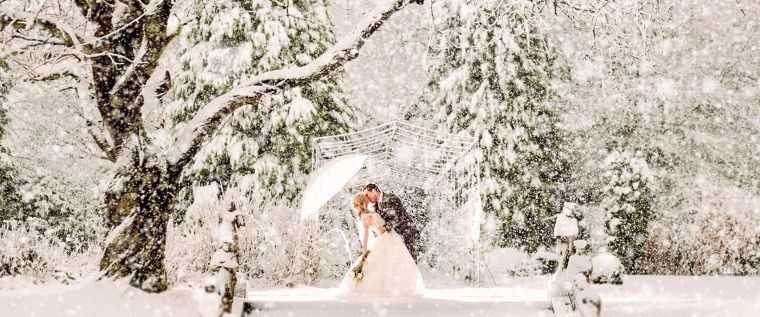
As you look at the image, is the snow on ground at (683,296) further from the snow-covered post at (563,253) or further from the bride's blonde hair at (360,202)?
the bride's blonde hair at (360,202)

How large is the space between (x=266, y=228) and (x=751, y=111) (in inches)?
600

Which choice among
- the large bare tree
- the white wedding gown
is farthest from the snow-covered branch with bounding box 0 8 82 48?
the white wedding gown

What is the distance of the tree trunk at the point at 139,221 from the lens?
11391 mm

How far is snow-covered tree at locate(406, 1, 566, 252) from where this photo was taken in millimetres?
24969

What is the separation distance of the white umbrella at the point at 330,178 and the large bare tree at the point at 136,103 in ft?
20.3

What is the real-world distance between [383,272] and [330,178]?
5.27 m

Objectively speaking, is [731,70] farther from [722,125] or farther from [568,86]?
[568,86]

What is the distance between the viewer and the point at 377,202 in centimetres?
1498

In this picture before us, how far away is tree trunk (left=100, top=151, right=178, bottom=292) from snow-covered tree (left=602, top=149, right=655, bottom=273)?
568 inches

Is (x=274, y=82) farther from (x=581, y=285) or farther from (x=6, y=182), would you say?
(x=6, y=182)

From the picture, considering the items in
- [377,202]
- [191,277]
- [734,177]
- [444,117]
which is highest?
[444,117]

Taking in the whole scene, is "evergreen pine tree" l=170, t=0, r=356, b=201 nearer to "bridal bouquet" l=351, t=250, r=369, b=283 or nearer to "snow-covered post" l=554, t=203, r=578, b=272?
"bridal bouquet" l=351, t=250, r=369, b=283

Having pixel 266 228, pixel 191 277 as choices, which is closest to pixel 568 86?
pixel 266 228

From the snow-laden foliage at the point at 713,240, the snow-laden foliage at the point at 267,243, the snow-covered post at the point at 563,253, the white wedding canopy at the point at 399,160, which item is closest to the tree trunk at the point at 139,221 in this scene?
the snow-laden foliage at the point at 267,243
